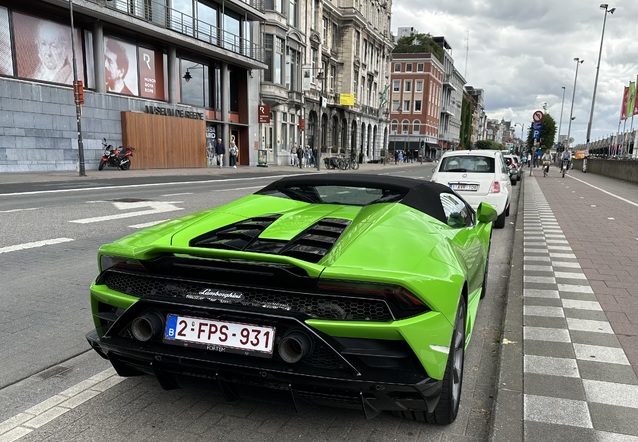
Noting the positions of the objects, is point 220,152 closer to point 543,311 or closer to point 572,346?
point 543,311

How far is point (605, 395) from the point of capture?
2.93 meters

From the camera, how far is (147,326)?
2260 millimetres

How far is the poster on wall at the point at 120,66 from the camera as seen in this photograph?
25.0 meters

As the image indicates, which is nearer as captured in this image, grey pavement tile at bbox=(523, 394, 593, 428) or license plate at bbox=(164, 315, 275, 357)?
license plate at bbox=(164, 315, 275, 357)

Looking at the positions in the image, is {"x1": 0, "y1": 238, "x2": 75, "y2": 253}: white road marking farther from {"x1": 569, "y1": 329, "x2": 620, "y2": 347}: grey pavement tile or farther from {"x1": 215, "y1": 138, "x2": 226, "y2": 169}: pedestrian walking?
{"x1": 215, "y1": 138, "x2": 226, "y2": 169}: pedestrian walking

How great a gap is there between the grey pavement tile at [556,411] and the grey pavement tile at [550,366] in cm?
36

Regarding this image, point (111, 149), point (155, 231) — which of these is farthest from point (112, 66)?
point (155, 231)

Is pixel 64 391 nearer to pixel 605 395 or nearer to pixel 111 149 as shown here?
pixel 605 395

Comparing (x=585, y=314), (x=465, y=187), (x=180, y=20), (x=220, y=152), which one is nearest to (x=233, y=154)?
(x=220, y=152)

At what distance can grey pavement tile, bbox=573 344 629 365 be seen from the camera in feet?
11.3

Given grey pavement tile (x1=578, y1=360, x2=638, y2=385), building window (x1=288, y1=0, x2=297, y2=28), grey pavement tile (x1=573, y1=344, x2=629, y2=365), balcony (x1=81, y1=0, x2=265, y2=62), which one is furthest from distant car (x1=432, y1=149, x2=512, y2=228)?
building window (x1=288, y1=0, x2=297, y2=28)

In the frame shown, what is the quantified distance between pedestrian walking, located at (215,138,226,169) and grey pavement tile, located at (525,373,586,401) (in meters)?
30.3

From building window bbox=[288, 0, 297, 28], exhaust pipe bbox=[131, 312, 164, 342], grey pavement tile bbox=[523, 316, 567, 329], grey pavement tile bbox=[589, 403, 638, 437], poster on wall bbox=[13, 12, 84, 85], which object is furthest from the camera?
building window bbox=[288, 0, 297, 28]

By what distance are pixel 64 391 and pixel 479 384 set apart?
2567 mm
